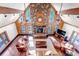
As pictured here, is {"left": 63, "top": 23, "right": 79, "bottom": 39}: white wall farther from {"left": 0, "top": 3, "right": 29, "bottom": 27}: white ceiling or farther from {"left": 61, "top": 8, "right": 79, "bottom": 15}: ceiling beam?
{"left": 0, "top": 3, "right": 29, "bottom": 27}: white ceiling

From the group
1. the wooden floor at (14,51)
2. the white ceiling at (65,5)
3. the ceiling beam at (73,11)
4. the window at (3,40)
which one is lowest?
the wooden floor at (14,51)

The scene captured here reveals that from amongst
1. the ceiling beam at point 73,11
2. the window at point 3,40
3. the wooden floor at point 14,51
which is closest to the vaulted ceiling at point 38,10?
the ceiling beam at point 73,11

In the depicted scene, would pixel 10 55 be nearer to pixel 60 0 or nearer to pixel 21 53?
pixel 21 53

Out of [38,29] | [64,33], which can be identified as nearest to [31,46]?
[38,29]

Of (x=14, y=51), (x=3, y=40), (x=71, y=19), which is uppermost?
(x=71, y=19)

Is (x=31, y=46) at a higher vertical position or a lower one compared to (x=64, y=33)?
lower

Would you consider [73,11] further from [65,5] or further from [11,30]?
[11,30]

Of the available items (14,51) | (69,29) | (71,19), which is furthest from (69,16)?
(14,51)

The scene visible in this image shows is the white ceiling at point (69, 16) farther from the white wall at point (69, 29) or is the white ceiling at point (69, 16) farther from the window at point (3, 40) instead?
the window at point (3, 40)

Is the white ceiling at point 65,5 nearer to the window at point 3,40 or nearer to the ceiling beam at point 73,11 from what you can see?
the ceiling beam at point 73,11

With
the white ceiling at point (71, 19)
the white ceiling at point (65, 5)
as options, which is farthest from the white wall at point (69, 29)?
→ the white ceiling at point (65, 5)

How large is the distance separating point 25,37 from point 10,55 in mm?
263

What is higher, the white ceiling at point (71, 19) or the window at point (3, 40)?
the white ceiling at point (71, 19)

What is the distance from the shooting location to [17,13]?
1371 millimetres
